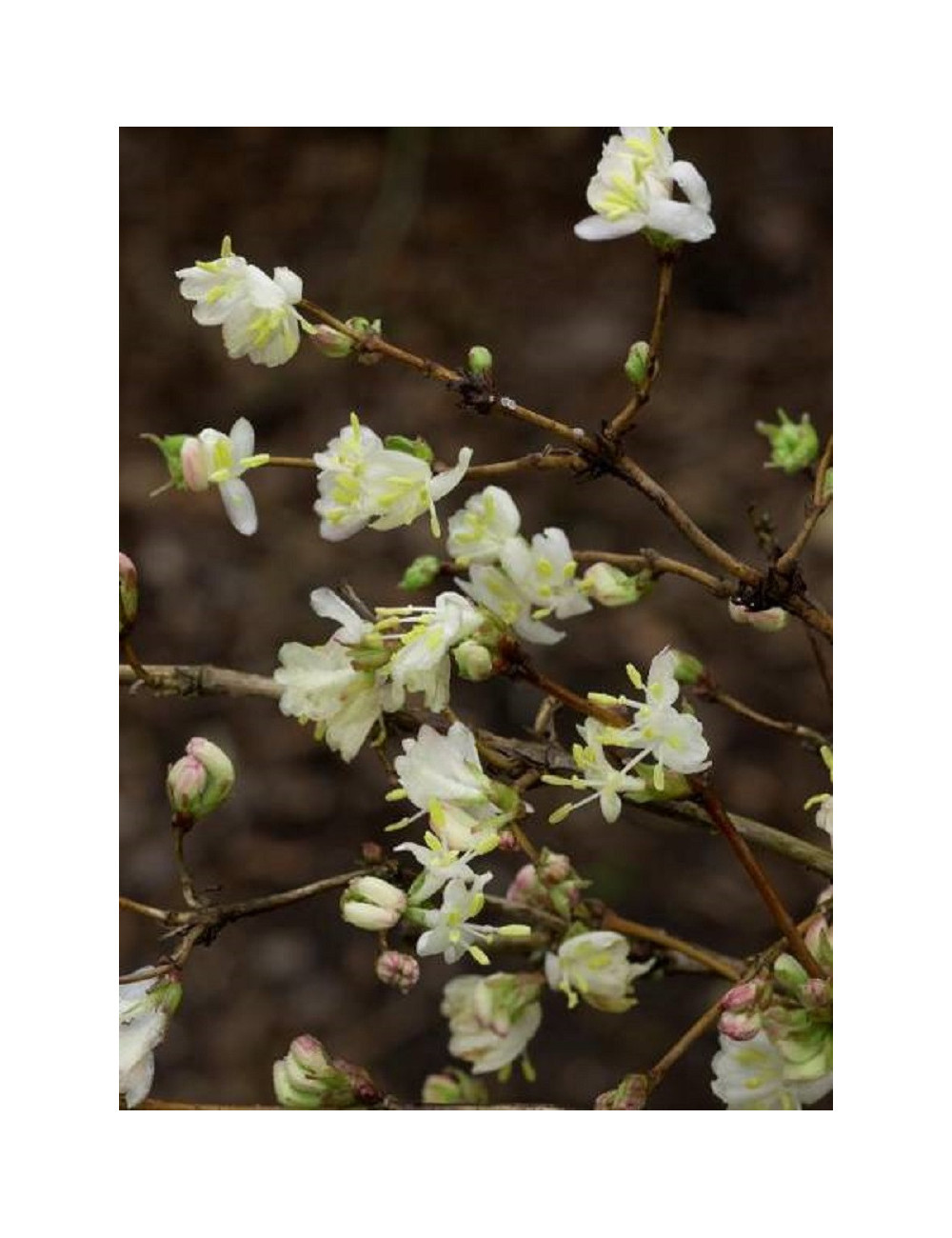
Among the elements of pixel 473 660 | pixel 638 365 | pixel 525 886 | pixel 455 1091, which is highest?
pixel 638 365

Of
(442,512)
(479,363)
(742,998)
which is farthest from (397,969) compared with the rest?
→ (442,512)

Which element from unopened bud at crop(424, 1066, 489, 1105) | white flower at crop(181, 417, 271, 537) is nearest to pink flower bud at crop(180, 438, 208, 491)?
white flower at crop(181, 417, 271, 537)

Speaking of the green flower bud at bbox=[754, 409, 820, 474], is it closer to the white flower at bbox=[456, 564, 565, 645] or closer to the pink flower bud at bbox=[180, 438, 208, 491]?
the white flower at bbox=[456, 564, 565, 645]

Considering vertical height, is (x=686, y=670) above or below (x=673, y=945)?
above

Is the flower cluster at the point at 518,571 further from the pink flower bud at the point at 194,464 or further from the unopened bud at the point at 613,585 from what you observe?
the pink flower bud at the point at 194,464

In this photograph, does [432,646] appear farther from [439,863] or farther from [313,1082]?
[313,1082]
